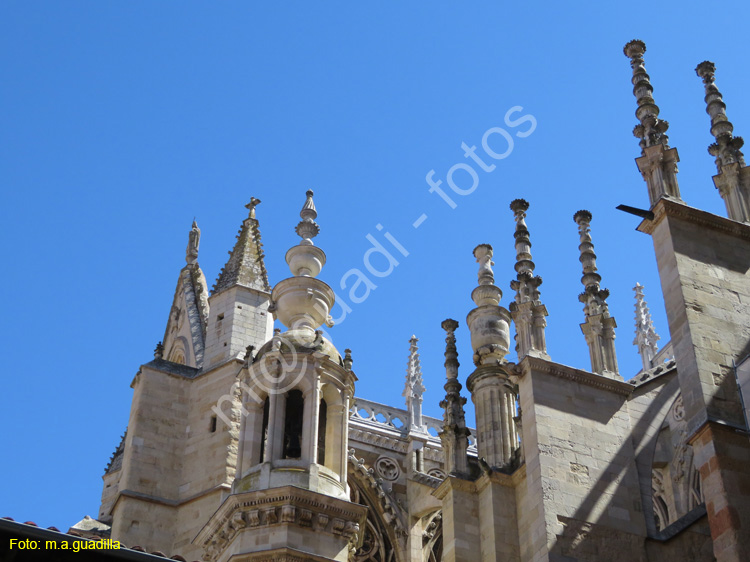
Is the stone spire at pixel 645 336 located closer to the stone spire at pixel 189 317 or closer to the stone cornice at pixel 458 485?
the stone spire at pixel 189 317

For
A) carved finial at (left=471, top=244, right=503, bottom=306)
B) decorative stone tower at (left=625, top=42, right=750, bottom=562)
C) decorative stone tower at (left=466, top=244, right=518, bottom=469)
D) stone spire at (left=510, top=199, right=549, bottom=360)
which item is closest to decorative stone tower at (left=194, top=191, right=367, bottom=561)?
decorative stone tower at (left=466, top=244, right=518, bottom=469)

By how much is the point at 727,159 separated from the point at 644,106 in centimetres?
116

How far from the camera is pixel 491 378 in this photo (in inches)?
632

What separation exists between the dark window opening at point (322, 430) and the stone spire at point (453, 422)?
4.96ft

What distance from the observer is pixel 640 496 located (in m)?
13.7

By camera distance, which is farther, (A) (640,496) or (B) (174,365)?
(B) (174,365)

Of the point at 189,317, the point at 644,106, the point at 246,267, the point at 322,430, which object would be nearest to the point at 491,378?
the point at 322,430

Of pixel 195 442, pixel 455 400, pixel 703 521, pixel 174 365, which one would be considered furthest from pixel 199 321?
pixel 703 521

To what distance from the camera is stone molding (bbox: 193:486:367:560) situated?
14047mm

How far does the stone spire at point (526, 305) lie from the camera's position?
48.5 ft

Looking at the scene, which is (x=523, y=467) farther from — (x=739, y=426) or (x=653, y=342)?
(x=653, y=342)

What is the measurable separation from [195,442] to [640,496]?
29.3 ft

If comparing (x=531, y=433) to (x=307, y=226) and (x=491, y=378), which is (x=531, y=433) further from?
(x=307, y=226)

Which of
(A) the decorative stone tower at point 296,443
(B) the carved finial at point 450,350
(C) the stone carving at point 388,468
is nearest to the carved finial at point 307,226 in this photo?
(A) the decorative stone tower at point 296,443
